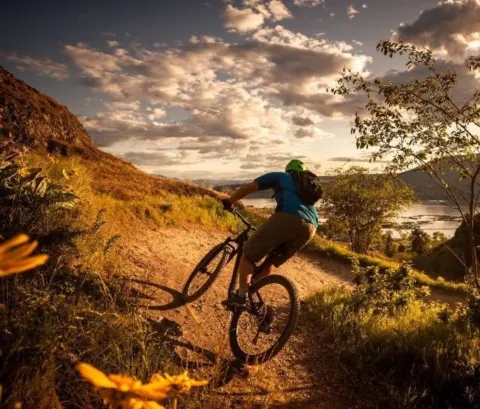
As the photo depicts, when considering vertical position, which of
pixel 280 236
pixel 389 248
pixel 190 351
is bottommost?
pixel 389 248

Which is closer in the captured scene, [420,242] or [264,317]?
[264,317]

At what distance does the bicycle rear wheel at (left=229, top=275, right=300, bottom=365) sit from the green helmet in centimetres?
135

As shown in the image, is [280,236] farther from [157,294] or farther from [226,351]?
[157,294]

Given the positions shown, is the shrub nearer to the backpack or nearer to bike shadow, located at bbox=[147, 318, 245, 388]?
bike shadow, located at bbox=[147, 318, 245, 388]

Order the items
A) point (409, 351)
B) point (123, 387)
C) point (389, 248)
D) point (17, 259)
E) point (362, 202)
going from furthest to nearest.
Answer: point (389, 248), point (362, 202), point (409, 351), point (123, 387), point (17, 259)

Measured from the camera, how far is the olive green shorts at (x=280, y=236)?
4.46 metres

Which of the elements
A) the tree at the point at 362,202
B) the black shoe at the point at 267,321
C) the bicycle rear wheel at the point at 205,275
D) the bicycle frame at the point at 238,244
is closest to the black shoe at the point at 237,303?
the black shoe at the point at 267,321

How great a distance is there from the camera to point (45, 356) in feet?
8.85

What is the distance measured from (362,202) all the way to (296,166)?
23.8m

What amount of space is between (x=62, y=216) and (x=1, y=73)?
1617cm

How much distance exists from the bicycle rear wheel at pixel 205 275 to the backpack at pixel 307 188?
1.79 m

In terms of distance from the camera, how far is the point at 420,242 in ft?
196

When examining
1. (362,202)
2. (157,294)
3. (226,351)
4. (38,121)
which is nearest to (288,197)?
(226,351)

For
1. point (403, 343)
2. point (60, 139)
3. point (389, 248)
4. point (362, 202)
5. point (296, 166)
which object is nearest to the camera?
point (296, 166)
